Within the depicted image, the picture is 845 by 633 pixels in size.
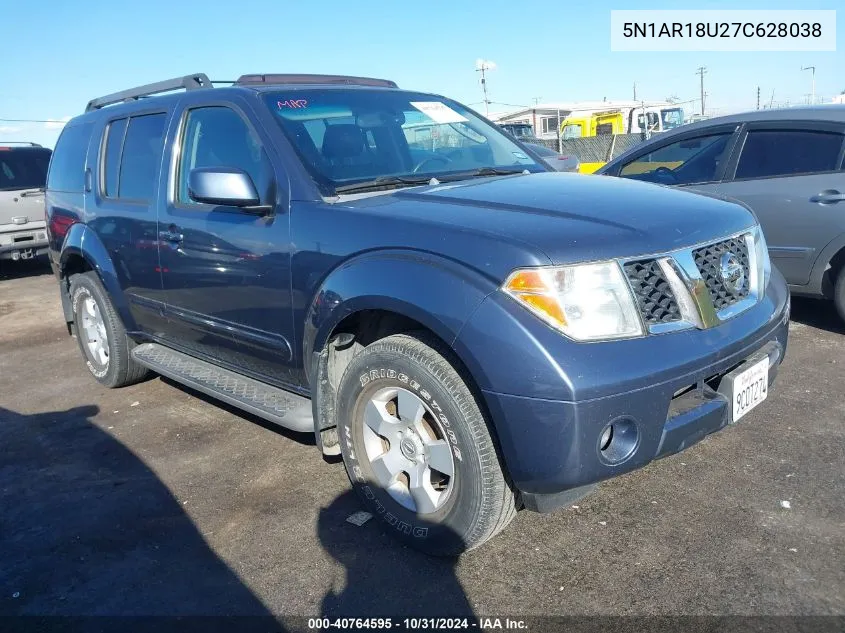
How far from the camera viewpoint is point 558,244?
230 centimetres

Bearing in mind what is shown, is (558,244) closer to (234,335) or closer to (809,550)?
(809,550)

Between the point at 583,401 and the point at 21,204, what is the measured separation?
9.86 meters

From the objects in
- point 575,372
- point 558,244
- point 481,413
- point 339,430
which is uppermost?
point 558,244

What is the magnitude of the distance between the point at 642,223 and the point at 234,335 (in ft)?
6.63

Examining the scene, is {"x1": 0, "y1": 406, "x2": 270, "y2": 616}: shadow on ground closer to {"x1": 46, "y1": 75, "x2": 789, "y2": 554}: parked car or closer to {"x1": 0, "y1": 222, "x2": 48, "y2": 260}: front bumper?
{"x1": 46, "y1": 75, "x2": 789, "y2": 554}: parked car

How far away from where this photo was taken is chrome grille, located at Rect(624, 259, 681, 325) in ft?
7.67

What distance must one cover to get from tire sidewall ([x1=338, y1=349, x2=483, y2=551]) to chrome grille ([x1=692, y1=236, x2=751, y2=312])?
1.01 metres

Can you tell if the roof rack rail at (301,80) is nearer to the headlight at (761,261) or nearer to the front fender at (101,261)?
the front fender at (101,261)

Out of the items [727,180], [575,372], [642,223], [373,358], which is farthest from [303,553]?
[727,180]

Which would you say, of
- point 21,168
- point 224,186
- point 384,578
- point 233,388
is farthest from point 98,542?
point 21,168

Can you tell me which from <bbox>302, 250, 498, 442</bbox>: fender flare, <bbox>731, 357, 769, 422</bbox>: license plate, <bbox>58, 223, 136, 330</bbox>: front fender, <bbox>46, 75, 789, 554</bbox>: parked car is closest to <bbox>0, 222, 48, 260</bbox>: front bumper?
<bbox>58, 223, 136, 330</bbox>: front fender

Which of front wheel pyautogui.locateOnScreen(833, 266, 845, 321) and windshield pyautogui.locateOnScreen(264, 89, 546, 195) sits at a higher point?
windshield pyautogui.locateOnScreen(264, 89, 546, 195)

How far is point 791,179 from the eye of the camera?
16.9 feet

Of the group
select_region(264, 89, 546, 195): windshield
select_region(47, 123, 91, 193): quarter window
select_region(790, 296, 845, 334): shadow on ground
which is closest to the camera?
select_region(264, 89, 546, 195): windshield
